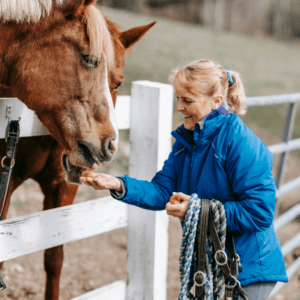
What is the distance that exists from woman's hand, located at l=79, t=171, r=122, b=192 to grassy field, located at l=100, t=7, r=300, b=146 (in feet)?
20.1

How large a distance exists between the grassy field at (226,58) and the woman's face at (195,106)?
6.09 m

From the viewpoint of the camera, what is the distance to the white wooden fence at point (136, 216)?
68.7 inches

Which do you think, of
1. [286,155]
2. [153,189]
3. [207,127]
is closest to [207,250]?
[153,189]

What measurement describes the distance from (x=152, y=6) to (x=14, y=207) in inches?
685

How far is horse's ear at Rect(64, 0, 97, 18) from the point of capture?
1545 millimetres

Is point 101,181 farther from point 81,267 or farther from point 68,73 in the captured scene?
point 81,267

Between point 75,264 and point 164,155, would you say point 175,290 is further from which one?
point 164,155

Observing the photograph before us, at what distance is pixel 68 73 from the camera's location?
1.56 metres

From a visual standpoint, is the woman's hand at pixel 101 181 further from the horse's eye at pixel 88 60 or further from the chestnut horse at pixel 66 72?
the horse's eye at pixel 88 60

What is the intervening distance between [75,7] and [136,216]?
116cm

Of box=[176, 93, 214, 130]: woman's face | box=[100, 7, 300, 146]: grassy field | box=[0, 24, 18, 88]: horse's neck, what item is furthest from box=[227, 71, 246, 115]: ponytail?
box=[100, 7, 300, 146]: grassy field

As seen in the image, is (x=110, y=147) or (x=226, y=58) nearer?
(x=110, y=147)

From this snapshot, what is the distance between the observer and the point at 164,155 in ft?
6.63

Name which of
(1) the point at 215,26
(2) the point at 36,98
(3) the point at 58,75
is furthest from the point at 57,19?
(1) the point at 215,26
